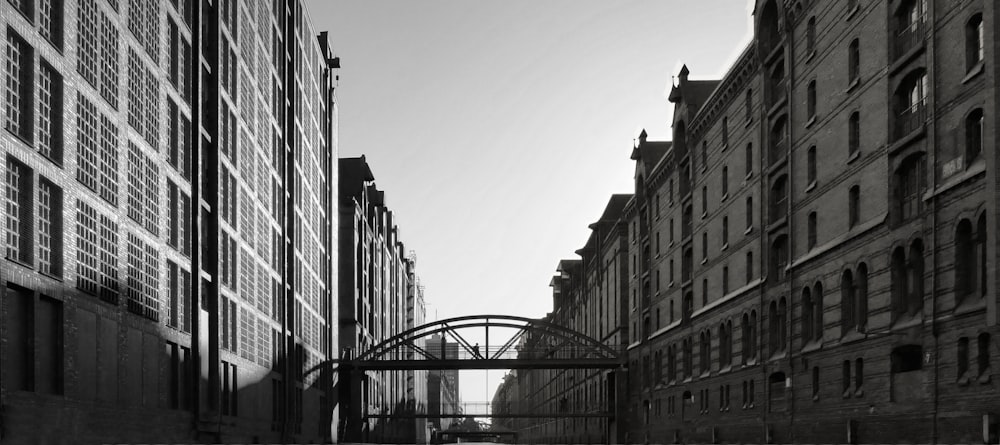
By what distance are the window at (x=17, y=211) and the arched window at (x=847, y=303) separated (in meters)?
21.9

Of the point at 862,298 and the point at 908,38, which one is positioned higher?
the point at 908,38

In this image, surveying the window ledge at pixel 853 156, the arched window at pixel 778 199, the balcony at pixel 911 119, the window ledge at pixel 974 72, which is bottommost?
the arched window at pixel 778 199

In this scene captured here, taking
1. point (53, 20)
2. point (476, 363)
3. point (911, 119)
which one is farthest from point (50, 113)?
point (476, 363)

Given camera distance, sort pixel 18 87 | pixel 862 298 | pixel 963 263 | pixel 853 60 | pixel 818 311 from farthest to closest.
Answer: pixel 818 311, pixel 853 60, pixel 862 298, pixel 963 263, pixel 18 87

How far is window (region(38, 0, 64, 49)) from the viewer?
24.5 metres

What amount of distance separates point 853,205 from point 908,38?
570cm

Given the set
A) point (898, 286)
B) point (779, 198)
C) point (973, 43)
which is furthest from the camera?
point (779, 198)

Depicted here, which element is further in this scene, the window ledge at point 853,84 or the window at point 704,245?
the window at point 704,245

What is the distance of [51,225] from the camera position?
24734 millimetres

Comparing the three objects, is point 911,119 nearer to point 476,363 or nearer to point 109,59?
point 109,59

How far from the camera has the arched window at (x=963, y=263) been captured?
25.7 metres

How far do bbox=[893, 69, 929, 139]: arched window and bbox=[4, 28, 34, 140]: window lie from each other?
782 inches

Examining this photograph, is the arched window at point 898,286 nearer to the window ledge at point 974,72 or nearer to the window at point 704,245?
the window ledge at point 974,72

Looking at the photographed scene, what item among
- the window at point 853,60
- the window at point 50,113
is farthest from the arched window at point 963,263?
the window at point 50,113
